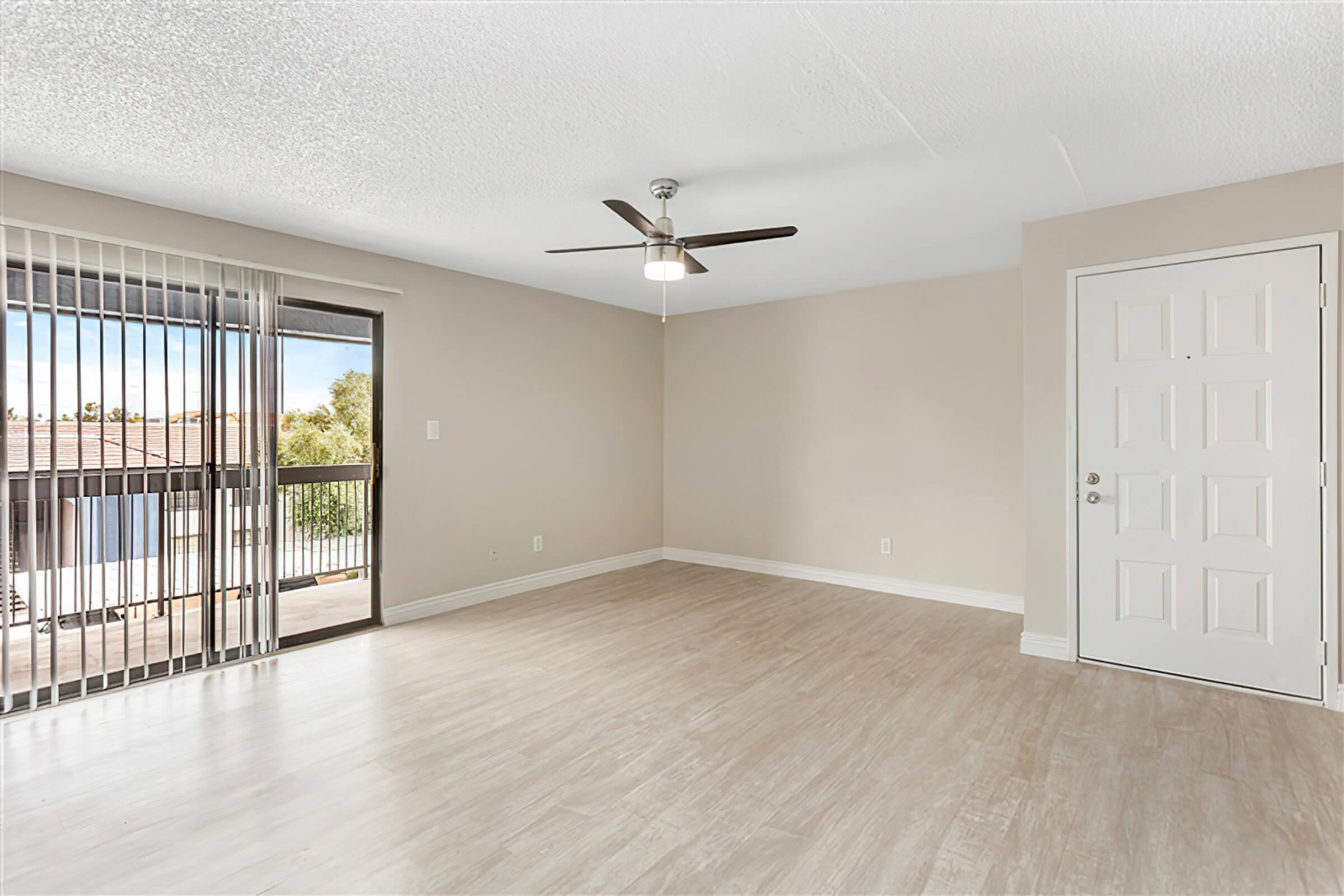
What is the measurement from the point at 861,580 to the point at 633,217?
3873mm

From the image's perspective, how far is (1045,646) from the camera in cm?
371

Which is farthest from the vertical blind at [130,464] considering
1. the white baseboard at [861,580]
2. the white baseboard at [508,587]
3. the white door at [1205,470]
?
the white door at [1205,470]

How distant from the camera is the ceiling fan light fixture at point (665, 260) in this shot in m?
3.08

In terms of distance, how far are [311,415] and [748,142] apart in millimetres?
3237

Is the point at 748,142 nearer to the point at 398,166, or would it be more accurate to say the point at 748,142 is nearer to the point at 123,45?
the point at 398,166

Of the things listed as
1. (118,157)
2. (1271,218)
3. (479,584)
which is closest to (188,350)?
(118,157)

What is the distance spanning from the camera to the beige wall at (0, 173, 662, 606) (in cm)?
378

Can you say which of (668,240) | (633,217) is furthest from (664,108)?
(668,240)

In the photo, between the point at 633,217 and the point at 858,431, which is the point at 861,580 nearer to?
the point at 858,431

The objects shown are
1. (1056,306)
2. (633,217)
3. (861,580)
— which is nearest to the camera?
(633,217)

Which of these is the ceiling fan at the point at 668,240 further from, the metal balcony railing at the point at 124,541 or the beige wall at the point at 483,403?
the metal balcony railing at the point at 124,541

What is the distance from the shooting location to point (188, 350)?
3.53 m

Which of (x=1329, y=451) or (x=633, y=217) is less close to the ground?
(x=633, y=217)

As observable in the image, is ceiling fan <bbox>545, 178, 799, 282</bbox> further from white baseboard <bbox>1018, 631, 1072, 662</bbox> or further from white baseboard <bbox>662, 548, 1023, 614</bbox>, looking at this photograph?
white baseboard <bbox>662, 548, 1023, 614</bbox>
